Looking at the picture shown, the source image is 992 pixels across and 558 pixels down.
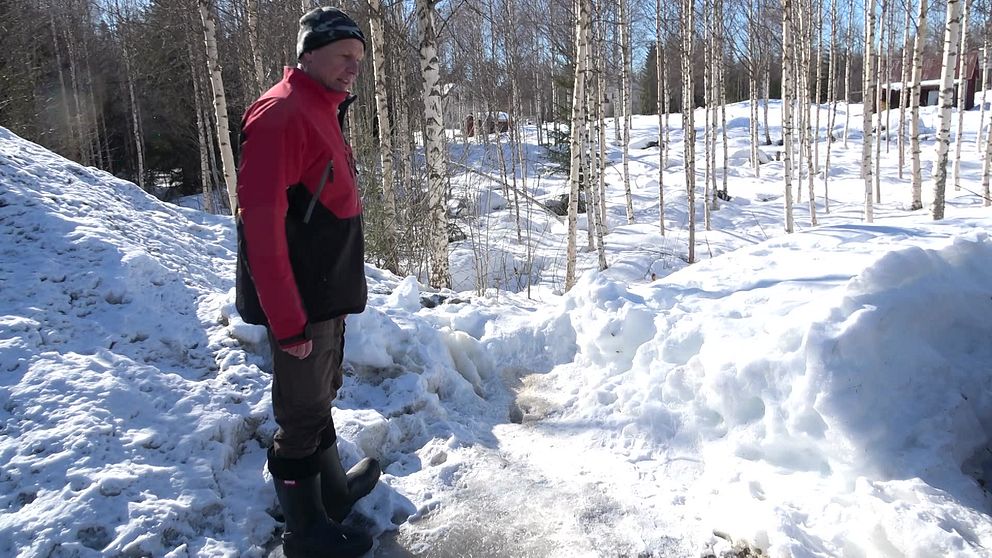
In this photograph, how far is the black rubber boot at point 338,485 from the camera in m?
2.53

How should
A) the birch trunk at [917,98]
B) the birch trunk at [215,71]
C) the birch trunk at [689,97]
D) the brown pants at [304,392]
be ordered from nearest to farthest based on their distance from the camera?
the brown pants at [304,392] < the birch trunk at [215,71] < the birch trunk at [689,97] < the birch trunk at [917,98]

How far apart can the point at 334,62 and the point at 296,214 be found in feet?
1.89

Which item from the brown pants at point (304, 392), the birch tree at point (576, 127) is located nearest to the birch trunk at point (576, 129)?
the birch tree at point (576, 127)

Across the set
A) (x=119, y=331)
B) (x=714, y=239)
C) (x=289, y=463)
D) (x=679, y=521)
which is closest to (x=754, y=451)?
(x=679, y=521)

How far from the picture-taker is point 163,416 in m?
2.76

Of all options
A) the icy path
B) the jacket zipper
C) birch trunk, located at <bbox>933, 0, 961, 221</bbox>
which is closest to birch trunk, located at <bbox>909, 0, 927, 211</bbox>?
birch trunk, located at <bbox>933, 0, 961, 221</bbox>

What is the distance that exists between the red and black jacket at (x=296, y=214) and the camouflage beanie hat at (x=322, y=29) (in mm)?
112

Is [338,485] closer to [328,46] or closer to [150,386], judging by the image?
[150,386]

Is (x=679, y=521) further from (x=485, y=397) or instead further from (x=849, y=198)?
(x=849, y=198)

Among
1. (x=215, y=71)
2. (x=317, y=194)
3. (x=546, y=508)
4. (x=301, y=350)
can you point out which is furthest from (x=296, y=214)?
(x=215, y=71)

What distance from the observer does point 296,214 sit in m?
2.09

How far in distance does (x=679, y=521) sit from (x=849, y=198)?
20.5 meters

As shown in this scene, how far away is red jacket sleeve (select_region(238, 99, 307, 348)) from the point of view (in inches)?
74.9

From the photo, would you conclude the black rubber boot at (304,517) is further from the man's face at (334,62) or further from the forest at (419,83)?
the forest at (419,83)
